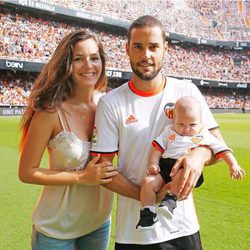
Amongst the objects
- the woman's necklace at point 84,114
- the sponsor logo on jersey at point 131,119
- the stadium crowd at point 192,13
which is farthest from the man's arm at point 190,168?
the stadium crowd at point 192,13

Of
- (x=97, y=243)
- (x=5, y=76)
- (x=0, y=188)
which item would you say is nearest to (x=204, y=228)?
(x=97, y=243)

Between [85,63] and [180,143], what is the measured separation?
0.90 m

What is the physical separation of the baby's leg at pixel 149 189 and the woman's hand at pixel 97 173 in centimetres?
23

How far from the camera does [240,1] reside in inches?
2422

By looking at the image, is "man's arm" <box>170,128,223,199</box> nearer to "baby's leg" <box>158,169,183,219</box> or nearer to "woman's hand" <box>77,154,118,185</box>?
"baby's leg" <box>158,169,183,219</box>

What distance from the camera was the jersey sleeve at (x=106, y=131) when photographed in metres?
2.58

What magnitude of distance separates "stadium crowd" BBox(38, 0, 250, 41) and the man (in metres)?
36.1

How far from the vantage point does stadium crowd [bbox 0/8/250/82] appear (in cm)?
3206

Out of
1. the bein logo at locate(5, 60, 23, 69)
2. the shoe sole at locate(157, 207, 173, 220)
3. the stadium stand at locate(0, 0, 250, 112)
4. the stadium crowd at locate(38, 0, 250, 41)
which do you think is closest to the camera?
the shoe sole at locate(157, 207, 173, 220)

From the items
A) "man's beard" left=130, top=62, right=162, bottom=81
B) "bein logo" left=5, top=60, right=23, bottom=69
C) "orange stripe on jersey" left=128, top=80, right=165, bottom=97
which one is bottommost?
"bein logo" left=5, top=60, right=23, bottom=69

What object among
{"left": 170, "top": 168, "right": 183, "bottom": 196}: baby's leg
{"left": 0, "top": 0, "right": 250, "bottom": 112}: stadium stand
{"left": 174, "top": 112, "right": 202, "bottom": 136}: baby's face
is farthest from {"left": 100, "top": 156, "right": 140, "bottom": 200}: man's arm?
{"left": 0, "top": 0, "right": 250, "bottom": 112}: stadium stand

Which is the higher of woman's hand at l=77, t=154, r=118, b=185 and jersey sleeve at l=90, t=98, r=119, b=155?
jersey sleeve at l=90, t=98, r=119, b=155

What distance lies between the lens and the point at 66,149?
2771 mm

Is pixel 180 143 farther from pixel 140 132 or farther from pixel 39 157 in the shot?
pixel 39 157
